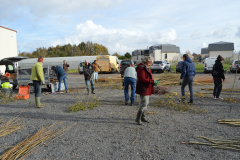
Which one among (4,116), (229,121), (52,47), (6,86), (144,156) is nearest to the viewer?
(144,156)

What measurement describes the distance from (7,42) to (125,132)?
28305mm

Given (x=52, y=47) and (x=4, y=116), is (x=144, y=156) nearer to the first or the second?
(x=4, y=116)

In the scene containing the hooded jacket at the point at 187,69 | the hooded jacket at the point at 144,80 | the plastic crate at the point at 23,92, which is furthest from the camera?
the plastic crate at the point at 23,92

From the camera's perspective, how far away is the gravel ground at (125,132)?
3.35 metres

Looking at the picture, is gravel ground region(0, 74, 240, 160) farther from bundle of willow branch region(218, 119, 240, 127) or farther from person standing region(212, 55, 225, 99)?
person standing region(212, 55, 225, 99)

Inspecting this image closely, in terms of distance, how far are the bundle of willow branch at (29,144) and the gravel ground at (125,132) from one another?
18 centimetres

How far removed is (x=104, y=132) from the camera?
14.5ft

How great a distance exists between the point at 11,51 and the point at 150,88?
28501mm

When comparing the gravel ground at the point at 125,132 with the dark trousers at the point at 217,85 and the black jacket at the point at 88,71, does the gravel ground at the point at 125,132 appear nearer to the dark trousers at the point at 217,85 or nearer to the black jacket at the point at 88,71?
the dark trousers at the point at 217,85

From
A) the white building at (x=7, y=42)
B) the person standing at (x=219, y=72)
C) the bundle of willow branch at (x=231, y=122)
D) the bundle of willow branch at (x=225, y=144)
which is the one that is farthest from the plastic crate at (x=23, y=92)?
the white building at (x=7, y=42)

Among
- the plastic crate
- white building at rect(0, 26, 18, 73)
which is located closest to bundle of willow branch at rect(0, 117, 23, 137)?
the plastic crate

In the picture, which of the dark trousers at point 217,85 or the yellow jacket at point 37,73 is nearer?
the yellow jacket at point 37,73

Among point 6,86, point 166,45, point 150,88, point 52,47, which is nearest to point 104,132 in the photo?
point 150,88

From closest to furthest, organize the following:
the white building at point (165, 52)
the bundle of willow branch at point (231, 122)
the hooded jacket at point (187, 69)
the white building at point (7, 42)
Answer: the bundle of willow branch at point (231, 122) → the hooded jacket at point (187, 69) → the white building at point (7, 42) → the white building at point (165, 52)
